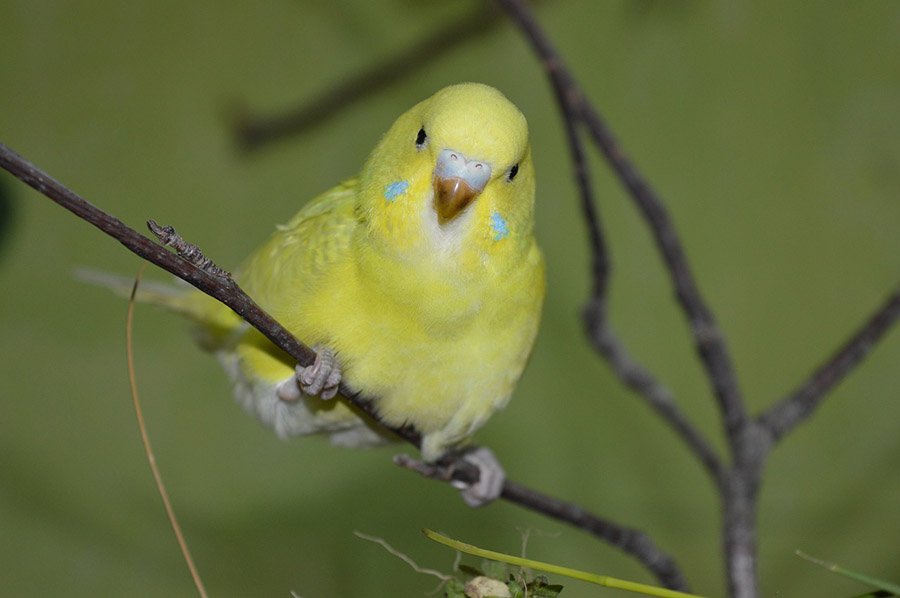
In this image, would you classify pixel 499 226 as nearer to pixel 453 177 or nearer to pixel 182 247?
pixel 453 177

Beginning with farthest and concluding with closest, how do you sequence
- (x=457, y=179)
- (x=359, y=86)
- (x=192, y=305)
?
(x=359, y=86) < (x=192, y=305) < (x=457, y=179)

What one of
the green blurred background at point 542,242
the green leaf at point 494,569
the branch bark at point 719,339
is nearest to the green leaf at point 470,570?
the green leaf at point 494,569

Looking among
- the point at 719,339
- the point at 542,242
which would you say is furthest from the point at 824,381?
the point at 542,242

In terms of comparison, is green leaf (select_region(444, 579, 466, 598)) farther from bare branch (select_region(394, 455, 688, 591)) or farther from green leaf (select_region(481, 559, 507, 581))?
bare branch (select_region(394, 455, 688, 591))

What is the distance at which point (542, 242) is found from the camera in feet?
7.41

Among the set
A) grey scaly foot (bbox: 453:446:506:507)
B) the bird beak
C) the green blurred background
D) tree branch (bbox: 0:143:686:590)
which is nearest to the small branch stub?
tree branch (bbox: 0:143:686:590)

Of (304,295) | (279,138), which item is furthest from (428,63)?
(304,295)

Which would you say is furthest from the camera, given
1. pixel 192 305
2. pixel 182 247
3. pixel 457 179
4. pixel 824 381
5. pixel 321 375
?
pixel 824 381

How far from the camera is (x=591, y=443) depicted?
2318 mm

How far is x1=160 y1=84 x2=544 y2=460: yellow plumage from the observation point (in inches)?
32.1

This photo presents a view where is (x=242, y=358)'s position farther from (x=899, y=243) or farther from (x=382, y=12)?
(x=899, y=243)

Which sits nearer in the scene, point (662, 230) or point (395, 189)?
point (395, 189)

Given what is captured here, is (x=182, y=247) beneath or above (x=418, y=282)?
beneath

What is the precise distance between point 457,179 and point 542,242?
149 centimetres
